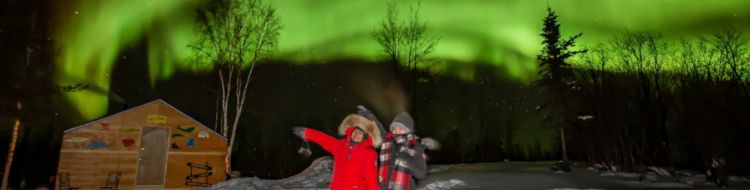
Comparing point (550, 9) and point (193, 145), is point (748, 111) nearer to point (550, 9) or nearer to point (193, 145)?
point (550, 9)

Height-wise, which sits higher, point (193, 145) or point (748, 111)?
point (748, 111)

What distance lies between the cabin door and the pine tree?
18.9 meters

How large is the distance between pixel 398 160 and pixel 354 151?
0.45 metres

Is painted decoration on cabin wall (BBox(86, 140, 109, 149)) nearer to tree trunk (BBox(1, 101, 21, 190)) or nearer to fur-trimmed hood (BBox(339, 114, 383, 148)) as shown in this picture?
tree trunk (BBox(1, 101, 21, 190))

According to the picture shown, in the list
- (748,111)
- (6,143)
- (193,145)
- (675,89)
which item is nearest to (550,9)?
(675,89)

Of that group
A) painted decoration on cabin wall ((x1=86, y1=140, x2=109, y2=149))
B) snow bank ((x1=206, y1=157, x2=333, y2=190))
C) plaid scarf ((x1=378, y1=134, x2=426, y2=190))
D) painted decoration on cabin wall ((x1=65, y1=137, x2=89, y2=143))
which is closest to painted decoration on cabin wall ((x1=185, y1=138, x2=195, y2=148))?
snow bank ((x1=206, y1=157, x2=333, y2=190))

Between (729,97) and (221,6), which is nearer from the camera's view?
(729,97)

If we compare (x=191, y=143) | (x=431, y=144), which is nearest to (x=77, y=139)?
(x=191, y=143)

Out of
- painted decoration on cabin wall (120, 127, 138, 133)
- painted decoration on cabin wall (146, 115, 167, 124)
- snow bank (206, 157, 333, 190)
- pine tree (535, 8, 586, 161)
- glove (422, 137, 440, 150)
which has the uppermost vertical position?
pine tree (535, 8, 586, 161)

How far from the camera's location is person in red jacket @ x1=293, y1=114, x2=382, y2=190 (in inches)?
165

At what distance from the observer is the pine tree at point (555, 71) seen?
22.6 m

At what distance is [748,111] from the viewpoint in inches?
643

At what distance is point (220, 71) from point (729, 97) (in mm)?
20507

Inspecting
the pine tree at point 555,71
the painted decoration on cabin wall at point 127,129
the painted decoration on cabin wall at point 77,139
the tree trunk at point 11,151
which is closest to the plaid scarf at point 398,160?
the painted decoration on cabin wall at point 127,129
